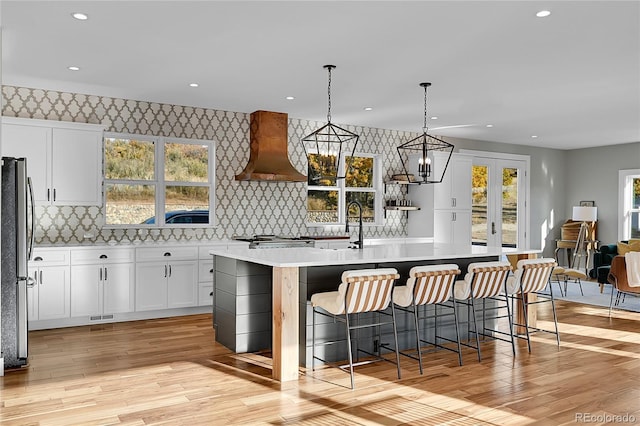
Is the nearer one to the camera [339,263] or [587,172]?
[339,263]

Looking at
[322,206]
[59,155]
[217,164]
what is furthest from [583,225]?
[59,155]

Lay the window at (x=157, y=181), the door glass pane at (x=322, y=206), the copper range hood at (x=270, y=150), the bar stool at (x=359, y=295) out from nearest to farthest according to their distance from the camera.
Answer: the bar stool at (x=359, y=295) < the window at (x=157, y=181) < the copper range hood at (x=270, y=150) < the door glass pane at (x=322, y=206)

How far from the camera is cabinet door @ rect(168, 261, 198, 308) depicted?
6199 mm

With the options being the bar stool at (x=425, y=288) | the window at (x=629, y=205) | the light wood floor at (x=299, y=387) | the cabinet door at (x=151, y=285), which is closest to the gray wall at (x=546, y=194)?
the window at (x=629, y=205)

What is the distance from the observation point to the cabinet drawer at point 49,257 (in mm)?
5422

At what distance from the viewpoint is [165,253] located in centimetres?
614

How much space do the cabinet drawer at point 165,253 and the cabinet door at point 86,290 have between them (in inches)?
18.2

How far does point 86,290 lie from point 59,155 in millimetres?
1504

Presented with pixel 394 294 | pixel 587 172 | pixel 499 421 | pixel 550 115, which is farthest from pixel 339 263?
pixel 587 172

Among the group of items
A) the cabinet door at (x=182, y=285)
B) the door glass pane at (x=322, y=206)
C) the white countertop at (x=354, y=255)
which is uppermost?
the door glass pane at (x=322, y=206)

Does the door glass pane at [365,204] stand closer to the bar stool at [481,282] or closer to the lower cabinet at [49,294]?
the bar stool at [481,282]

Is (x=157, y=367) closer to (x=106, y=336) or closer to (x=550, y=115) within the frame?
(x=106, y=336)

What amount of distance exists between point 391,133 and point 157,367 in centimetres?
553

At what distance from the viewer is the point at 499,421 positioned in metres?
3.17
